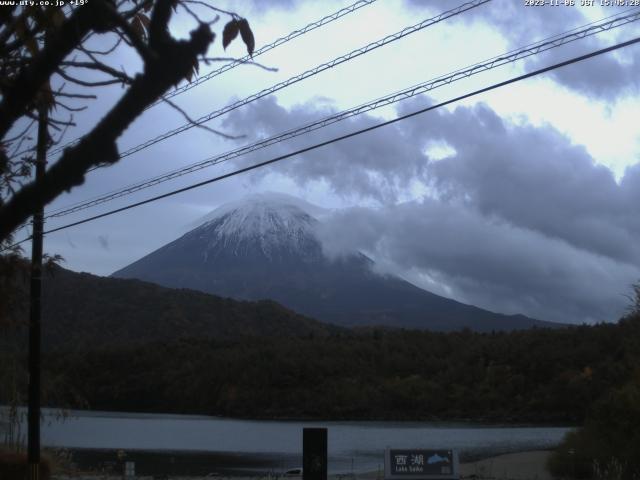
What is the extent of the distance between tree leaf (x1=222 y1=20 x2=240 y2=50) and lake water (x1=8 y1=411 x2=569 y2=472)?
28679mm

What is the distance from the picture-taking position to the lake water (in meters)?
41.4

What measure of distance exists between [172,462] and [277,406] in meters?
48.2

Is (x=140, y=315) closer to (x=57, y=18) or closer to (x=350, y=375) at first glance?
(x=350, y=375)

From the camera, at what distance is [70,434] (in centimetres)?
5391

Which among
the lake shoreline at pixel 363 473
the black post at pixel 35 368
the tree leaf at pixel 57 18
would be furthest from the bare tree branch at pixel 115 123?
the lake shoreline at pixel 363 473

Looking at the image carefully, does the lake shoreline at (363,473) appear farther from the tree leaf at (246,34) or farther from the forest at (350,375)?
the forest at (350,375)

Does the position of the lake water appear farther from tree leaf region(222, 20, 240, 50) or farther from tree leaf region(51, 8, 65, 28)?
tree leaf region(222, 20, 240, 50)

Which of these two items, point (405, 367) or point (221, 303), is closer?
point (405, 367)

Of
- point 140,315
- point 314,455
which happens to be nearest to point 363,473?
point 314,455

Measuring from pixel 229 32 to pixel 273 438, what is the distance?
167ft

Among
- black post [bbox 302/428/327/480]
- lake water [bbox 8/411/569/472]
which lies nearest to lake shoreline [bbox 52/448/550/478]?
lake water [bbox 8/411/569/472]

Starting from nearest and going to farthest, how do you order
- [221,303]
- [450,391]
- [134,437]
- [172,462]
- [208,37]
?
[208,37] < [172,462] < [134,437] < [450,391] < [221,303]

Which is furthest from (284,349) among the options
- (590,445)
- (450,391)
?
(590,445)

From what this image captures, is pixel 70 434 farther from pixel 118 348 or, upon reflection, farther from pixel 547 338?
pixel 547 338
